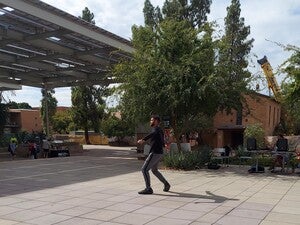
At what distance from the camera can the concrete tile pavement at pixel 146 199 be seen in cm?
772

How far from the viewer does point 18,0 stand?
18.0 metres

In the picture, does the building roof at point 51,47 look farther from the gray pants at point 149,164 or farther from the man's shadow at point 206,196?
the man's shadow at point 206,196

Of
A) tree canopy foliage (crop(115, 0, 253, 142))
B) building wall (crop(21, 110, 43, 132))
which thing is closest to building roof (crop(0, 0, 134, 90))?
tree canopy foliage (crop(115, 0, 253, 142))

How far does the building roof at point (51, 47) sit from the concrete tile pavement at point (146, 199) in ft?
26.9

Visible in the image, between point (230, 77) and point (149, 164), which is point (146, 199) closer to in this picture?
point (149, 164)

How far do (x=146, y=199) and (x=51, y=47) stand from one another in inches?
677

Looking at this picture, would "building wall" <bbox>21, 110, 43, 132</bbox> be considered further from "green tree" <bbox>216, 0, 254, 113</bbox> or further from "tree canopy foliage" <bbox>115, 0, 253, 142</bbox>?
"green tree" <bbox>216, 0, 254, 113</bbox>

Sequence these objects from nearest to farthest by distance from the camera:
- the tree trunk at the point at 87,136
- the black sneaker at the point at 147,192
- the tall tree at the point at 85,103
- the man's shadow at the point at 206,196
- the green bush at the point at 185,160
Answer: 1. the man's shadow at the point at 206,196
2. the black sneaker at the point at 147,192
3. the green bush at the point at 185,160
4. the tall tree at the point at 85,103
5. the tree trunk at the point at 87,136

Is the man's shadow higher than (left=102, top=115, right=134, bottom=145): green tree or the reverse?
the reverse

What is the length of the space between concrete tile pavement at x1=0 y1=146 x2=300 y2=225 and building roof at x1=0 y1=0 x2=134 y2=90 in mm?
8194

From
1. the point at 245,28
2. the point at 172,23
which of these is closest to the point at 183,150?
the point at 172,23

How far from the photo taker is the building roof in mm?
19812

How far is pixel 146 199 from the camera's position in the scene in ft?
31.4

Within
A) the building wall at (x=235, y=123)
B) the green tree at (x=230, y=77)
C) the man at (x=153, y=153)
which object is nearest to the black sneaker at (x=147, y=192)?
the man at (x=153, y=153)
